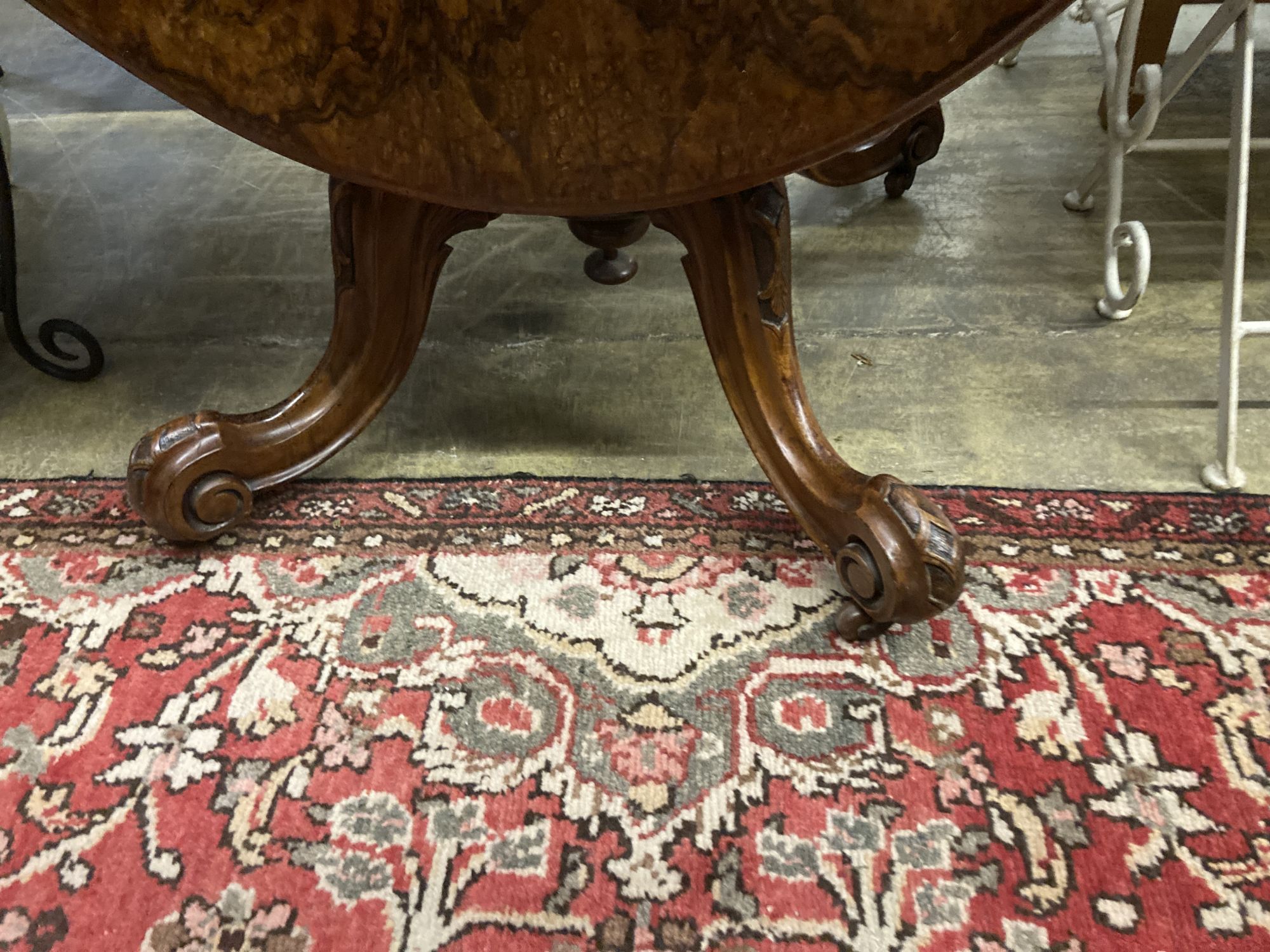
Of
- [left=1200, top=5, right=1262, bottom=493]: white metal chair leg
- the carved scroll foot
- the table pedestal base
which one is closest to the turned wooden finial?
the table pedestal base

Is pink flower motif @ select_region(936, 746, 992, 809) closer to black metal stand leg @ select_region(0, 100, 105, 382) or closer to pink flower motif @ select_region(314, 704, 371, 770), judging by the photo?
pink flower motif @ select_region(314, 704, 371, 770)

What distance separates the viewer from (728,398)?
39.6 inches

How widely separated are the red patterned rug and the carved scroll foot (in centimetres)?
72

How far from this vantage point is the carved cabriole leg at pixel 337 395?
965mm

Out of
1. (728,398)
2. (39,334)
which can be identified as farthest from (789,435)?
(39,334)

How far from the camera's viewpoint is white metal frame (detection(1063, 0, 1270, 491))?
1.07m

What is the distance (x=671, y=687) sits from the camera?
89 centimetres

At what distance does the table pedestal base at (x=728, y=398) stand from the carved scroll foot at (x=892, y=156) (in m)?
0.67

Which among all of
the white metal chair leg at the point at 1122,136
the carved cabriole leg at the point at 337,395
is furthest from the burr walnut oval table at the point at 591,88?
the white metal chair leg at the point at 1122,136

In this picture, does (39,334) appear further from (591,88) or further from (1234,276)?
(1234,276)

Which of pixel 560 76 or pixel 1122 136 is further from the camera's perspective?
pixel 1122 136

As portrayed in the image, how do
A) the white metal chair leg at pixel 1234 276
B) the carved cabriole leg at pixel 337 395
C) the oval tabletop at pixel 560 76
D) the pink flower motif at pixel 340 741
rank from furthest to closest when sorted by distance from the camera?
the white metal chair leg at pixel 1234 276 → the carved cabriole leg at pixel 337 395 → the pink flower motif at pixel 340 741 → the oval tabletop at pixel 560 76

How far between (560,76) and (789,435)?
0.45m

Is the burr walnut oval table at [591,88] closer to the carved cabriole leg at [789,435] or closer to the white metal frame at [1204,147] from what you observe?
the carved cabriole leg at [789,435]
